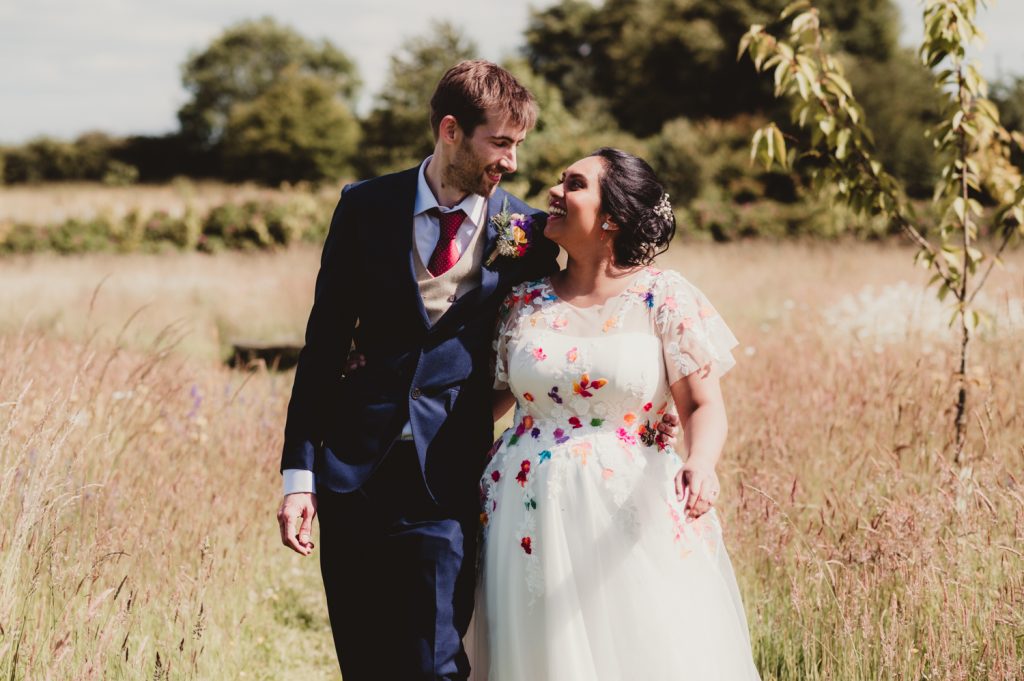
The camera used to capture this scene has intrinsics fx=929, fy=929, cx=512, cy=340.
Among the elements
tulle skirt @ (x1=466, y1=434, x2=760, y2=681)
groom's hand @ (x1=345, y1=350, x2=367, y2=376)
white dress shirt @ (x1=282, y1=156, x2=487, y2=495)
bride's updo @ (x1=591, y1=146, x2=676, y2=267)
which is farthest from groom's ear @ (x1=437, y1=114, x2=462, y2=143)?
tulle skirt @ (x1=466, y1=434, x2=760, y2=681)

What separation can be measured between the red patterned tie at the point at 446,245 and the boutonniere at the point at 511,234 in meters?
0.10

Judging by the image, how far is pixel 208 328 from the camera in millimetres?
12039

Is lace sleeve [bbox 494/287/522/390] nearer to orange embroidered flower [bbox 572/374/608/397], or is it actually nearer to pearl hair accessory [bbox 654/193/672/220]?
orange embroidered flower [bbox 572/374/608/397]

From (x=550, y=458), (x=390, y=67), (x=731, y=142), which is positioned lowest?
(x=550, y=458)

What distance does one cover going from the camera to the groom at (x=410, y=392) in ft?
8.82

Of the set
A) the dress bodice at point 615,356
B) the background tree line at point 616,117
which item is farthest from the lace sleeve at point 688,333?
the background tree line at point 616,117

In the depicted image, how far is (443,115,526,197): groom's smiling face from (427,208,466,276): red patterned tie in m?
0.10

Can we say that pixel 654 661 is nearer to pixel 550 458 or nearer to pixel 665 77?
pixel 550 458

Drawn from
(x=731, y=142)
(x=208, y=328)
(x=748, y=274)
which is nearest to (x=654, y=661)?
(x=208, y=328)

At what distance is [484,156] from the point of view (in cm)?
278

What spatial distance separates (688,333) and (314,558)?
11.2 ft

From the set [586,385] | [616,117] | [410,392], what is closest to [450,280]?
[410,392]

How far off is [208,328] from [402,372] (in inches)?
393

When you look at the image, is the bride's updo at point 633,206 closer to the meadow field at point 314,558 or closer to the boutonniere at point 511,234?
the boutonniere at point 511,234
